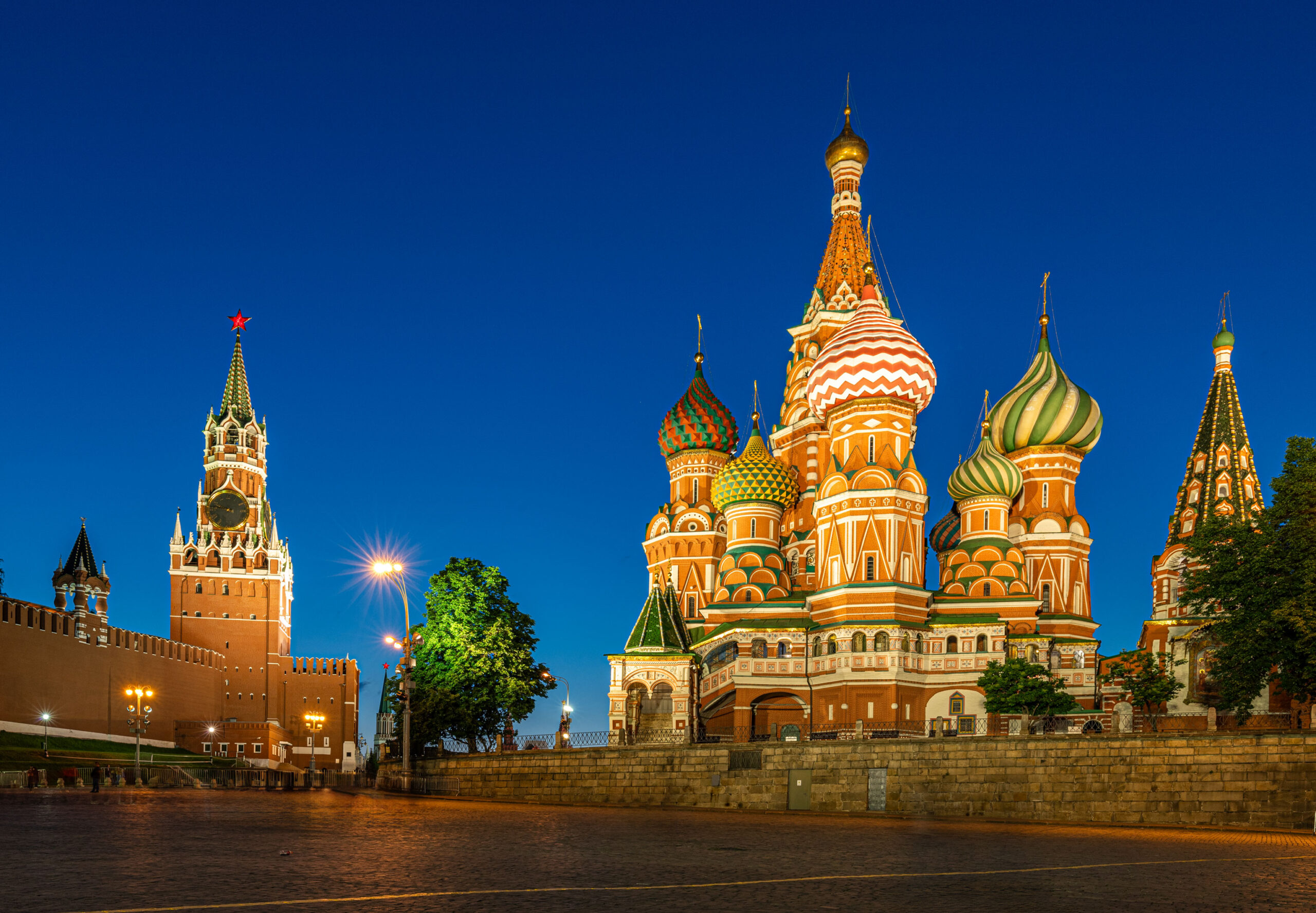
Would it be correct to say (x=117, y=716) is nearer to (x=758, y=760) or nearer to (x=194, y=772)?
(x=194, y=772)

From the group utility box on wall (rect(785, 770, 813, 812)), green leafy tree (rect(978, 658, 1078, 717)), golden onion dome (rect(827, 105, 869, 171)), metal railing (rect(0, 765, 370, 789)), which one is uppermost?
golden onion dome (rect(827, 105, 869, 171))

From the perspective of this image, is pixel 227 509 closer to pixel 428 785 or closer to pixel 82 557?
pixel 82 557

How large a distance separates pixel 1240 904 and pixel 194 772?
164 feet

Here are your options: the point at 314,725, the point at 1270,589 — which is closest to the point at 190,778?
the point at 314,725

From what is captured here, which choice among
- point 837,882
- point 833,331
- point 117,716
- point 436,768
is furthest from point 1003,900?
point 117,716

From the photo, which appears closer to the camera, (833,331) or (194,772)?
(194,772)

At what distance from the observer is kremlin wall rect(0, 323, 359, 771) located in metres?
66.6

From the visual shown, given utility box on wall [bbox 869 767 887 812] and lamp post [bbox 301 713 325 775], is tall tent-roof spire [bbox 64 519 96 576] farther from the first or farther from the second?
utility box on wall [bbox 869 767 887 812]

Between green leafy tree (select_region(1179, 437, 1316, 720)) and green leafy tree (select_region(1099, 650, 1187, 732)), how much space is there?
10.5m

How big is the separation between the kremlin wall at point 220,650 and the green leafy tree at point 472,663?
32266 mm

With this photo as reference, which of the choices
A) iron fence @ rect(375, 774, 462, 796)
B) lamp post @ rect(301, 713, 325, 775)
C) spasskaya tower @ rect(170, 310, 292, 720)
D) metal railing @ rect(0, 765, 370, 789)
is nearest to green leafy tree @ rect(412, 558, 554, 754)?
iron fence @ rect(375, 774, 462, 796)

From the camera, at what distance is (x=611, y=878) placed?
1250 centimetres

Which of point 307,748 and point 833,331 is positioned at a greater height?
point 833,331

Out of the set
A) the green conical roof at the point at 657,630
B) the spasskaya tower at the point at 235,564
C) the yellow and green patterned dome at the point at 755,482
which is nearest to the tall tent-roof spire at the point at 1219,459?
the yellow and green patterned dome at the point at 755,482
